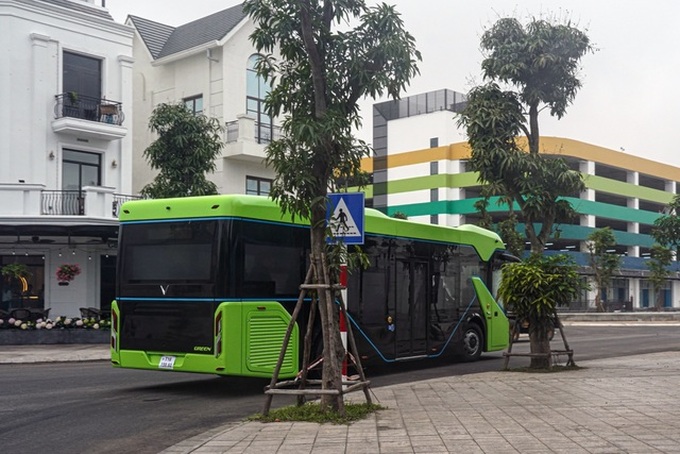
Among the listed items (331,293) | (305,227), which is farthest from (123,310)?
(331,293)

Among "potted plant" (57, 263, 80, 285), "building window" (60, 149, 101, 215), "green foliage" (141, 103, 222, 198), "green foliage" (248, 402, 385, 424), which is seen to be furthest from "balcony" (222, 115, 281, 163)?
"green foliage" (248, 402, 385, 424)

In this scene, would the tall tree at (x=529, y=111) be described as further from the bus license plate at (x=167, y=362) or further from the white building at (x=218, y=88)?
the white building at (x=218, y=88)

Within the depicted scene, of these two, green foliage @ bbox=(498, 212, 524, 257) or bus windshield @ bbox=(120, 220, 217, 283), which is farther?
green foliage @ bbox=(498, 212, 524, 257)

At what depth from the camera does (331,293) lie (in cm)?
963

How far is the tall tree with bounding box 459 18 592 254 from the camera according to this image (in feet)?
51.3

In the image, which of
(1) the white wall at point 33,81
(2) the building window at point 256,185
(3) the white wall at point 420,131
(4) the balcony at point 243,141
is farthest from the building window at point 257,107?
(3) the white wall at point 420,131

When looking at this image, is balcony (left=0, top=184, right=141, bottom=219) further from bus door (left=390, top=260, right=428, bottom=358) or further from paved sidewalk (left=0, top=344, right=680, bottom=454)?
paved sidewalk (left=0, top=344, right=680, bottom=454)

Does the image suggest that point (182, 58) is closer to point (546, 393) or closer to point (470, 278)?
point (470, 278)

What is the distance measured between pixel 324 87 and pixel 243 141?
2254 centimetres

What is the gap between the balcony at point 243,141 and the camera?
32031 millimetres

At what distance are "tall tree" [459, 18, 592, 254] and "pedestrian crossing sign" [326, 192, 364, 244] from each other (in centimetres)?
658

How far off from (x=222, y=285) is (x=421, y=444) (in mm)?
5099

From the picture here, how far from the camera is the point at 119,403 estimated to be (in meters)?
11.6

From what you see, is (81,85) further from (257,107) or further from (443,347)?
(443,347)
